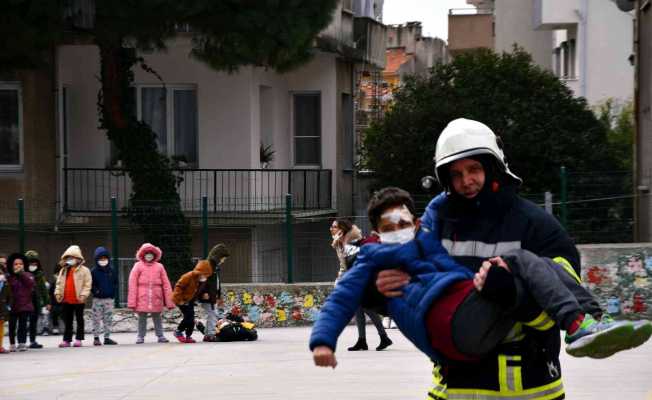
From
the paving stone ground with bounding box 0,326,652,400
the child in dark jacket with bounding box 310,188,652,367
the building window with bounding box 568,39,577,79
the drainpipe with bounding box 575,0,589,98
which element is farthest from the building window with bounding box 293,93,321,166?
the child in dark jacket with bounding box 310,188,652,367

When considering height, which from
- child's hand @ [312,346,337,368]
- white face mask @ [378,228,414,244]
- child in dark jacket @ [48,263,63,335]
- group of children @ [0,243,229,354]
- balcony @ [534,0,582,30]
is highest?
balcony @ [534,0,582,30]

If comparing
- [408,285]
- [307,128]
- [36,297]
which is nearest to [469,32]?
[307,128]

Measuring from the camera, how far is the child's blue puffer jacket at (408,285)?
4.93 m

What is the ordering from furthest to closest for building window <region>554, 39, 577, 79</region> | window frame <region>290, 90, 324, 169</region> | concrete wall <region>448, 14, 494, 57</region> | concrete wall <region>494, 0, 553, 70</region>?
concrete wall <region>448, 14, 494, 57</region>
concrete wall <region>494, 0, 553, 70</region>
building window <region>554, 39, 577, 79</region>
window frame <region>290, 90, 324, 169</region>

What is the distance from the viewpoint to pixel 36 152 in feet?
90.6

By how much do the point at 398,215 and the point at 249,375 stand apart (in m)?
8.83

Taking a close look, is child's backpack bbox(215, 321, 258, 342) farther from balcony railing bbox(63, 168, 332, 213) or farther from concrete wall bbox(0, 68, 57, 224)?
concrete wall bbox(0, 68, 57, 224)

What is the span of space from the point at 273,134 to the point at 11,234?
7019 mm

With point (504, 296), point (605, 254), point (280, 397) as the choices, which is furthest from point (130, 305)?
point (504, 296)

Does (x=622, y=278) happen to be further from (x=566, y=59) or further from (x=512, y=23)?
(x=512, y=23)

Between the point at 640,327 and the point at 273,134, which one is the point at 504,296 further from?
the point at 273,134

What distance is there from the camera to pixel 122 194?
28.1 meters

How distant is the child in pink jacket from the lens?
1992 centimetres

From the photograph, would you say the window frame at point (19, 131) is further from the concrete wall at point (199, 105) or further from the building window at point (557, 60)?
the building window at point (557, 60)
